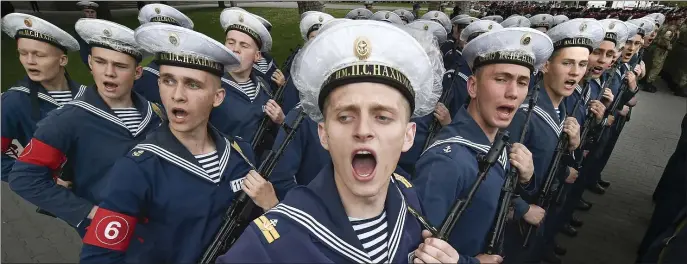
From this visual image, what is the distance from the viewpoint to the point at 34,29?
378 centimetres

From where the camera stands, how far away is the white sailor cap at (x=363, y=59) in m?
1.65

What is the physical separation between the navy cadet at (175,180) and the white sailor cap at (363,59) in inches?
42.0

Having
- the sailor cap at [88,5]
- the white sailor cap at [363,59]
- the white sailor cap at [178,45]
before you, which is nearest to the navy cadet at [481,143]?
the white sailor cap at [363,59]

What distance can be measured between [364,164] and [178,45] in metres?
1.52

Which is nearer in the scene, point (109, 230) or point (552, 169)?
point (109, 230)

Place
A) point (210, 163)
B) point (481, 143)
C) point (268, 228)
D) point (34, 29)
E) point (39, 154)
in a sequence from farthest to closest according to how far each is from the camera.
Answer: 1. point (34, 29)
2. point (39, 154)
3. point (481, 143)
4. point (210, 163)
5. point (268, 228)

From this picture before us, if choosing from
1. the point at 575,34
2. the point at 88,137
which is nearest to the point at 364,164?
the point at 88,137

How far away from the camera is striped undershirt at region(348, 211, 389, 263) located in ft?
5.76

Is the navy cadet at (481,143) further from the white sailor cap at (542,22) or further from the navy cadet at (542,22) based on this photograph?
the white sailor cap at (542,22)

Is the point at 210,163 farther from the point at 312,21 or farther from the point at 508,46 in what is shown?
the point at 312,21

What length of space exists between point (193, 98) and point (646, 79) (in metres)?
15.8

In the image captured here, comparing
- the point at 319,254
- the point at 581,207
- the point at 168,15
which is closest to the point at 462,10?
the point at 581,207

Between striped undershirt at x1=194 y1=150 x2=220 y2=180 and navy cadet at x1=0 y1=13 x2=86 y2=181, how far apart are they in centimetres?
240

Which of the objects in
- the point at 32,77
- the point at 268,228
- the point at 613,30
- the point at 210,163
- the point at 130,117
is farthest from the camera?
the point at 613,30
